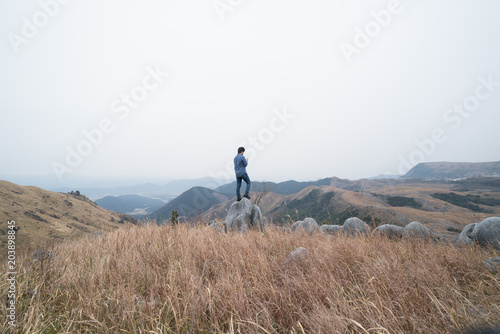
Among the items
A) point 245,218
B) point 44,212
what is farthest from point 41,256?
point 44,212

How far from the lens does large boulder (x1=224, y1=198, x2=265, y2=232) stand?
29.1 ft

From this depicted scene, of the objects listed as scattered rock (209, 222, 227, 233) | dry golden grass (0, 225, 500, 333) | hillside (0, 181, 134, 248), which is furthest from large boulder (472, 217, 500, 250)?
hillside (0, 181, 134, 248)

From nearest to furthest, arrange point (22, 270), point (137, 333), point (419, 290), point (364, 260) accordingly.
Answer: point (137, 333), point (419, 290), point (364, 260), point (22, 270)

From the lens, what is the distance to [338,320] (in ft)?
6.18

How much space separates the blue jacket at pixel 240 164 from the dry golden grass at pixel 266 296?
5790mm

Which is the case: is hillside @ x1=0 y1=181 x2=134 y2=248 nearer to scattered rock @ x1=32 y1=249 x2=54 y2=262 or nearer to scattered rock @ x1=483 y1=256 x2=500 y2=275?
scattered rock @ x1=32 y1=249 x2=54 y2=262

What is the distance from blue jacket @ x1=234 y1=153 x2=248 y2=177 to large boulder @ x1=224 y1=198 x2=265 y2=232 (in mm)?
1294

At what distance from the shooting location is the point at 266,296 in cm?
264

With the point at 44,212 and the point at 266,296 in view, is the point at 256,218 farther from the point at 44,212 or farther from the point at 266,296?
the point at 44,212

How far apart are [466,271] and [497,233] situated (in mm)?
4126

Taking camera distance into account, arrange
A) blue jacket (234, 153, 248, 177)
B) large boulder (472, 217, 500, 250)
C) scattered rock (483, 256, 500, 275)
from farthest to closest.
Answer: blue jacket (234, 153, 248, 177)
large boulder (472, 217, 500, 250)
scattered rock (483, 256, 500, 275)

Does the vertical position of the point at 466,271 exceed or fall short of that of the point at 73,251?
it falls short

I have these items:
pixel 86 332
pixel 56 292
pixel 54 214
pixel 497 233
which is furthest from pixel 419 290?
pixel 54 214

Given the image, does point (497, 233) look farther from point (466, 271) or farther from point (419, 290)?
point (419, 290)
